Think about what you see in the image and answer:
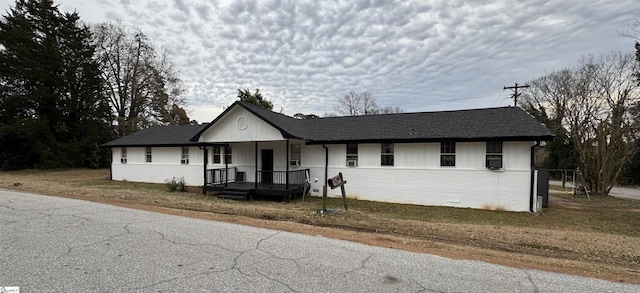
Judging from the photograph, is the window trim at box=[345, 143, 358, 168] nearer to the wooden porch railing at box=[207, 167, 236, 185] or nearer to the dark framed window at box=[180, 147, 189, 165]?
the wooden porch railing at box=[207, 167, 236, 185]

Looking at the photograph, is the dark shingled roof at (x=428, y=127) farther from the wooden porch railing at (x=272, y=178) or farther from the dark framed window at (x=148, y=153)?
the dark framed window at (x=148, y=153)

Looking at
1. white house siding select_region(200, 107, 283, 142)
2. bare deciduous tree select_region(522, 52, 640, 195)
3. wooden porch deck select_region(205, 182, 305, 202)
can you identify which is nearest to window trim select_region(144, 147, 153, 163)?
white house siding select_region(200, 107, 283, 142)

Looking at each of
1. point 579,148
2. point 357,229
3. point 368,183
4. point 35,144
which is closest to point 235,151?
point 368,183

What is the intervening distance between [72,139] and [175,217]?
2813 centimetres

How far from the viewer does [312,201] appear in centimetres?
1258

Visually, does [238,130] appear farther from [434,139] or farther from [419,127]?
[434,139]

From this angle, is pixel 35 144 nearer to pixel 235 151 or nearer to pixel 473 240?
pixel 235 151

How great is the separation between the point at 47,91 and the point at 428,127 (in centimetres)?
3294

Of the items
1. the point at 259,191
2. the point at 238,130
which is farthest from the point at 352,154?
the point at 238,130

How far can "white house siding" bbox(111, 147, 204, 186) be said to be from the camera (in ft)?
56.2

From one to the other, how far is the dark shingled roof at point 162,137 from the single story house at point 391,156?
1131mm

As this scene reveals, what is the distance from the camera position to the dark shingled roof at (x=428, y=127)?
10867mm

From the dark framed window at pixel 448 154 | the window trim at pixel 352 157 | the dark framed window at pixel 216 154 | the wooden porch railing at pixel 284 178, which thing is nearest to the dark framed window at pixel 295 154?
the wooden porch railing at pixel 284 178

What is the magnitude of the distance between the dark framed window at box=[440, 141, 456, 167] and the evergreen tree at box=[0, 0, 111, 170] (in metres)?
31.6
